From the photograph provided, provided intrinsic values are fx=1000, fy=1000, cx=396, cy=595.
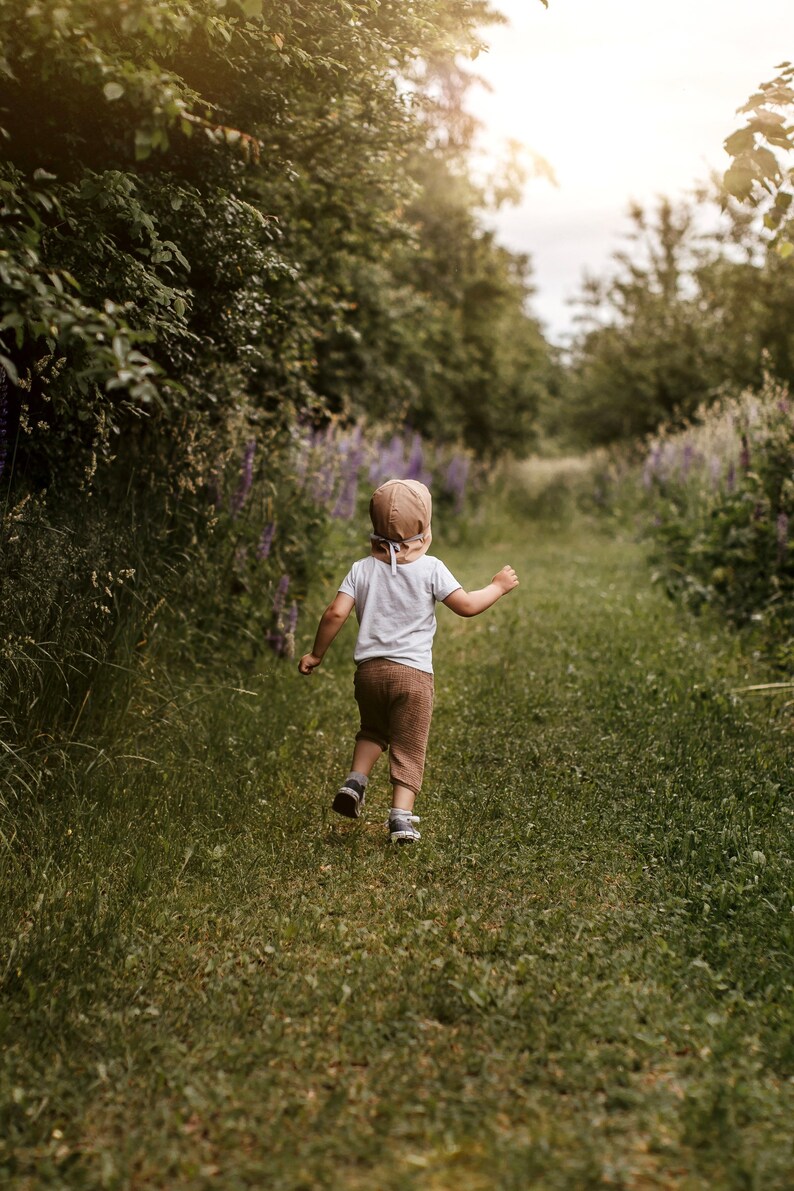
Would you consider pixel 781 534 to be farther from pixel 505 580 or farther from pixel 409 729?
pixel 409 729

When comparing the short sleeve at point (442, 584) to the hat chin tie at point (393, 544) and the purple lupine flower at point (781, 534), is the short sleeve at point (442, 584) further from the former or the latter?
the purple lupine flower at point (781, 534)

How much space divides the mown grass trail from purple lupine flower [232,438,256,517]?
1.41m

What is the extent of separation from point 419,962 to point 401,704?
57.3 inches

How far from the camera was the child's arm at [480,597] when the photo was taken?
4.60 m

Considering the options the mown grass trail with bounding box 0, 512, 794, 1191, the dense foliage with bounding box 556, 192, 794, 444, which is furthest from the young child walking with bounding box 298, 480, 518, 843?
the dense foliage with bounding box 556, 192, 794, 444

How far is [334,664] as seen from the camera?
23.9ft

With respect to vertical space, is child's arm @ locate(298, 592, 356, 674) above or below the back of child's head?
below

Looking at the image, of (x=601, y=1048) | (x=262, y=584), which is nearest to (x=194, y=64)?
(x=262, y=584)

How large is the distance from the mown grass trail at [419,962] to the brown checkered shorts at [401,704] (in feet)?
1.19

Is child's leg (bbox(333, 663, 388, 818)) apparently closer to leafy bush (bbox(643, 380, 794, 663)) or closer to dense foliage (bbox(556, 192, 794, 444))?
leafy bush (bbox(643, 380, 794, 663))

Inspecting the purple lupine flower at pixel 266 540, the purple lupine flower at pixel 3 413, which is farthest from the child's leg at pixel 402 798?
the purple lupine flower at pixel 266 540

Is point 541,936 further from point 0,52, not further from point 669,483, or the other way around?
point 669,483

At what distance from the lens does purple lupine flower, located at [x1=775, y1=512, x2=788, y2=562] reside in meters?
7.79

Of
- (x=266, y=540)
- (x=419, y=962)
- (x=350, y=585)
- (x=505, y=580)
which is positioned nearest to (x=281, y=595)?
(x=266, y=540)
